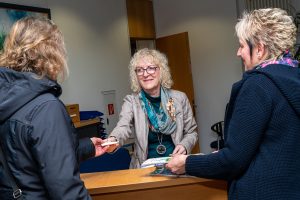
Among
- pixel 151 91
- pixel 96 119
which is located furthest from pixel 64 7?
pixel 151 91

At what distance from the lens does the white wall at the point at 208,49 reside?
578 cm

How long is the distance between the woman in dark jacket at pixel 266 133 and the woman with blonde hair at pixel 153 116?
0.83 m

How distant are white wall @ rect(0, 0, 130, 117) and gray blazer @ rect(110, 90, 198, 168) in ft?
7.55

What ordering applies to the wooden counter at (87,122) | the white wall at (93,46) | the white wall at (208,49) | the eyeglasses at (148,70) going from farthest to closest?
1. the white wall at (208,49)
2. the white wall at (93,46)
3. the wooden counter at (87,122)
4. the eyeglasses at (148,70)

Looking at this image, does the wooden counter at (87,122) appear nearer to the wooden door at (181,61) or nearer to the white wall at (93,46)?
the white wall at (93,46)

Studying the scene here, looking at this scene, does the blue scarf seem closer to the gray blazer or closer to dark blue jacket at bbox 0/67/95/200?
the gray blazer

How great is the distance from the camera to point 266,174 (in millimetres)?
1180

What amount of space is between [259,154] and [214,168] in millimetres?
170

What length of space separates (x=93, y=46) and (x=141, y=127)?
301 cm

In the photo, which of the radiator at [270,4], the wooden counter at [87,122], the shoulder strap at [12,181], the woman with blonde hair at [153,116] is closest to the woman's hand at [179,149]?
the woman with blonde hair at [153,116]

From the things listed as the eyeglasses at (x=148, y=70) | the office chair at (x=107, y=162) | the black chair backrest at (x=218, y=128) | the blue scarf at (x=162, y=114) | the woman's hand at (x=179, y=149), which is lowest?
the black chair backrest at (x=218, y=128)

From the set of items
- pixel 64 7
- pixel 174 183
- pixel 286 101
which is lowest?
pixel 174 183

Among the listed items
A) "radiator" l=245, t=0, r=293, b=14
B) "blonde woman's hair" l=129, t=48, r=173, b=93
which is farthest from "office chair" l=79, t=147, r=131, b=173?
"radiator" l=245, t=0, r=293, b=14

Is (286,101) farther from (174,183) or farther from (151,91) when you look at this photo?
(151,91)
